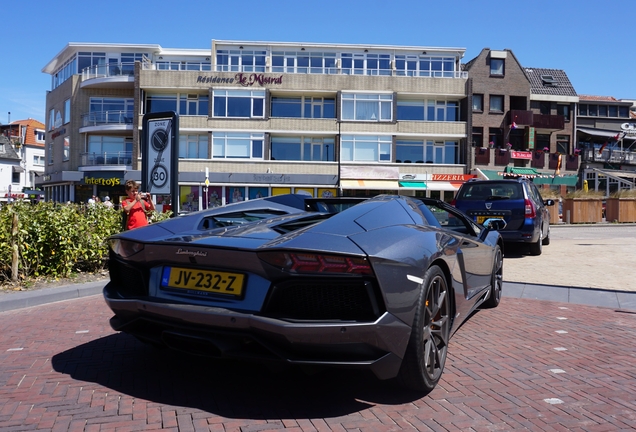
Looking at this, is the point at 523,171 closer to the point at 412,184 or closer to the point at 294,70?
the point at 412,184

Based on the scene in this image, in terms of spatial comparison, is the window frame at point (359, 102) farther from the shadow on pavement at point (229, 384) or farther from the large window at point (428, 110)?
the shadow on pavement at point (229, 384)

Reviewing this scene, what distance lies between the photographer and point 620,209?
29453 mm

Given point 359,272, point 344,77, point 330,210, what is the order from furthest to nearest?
point 344,77 < point 330,210 < point 359,272

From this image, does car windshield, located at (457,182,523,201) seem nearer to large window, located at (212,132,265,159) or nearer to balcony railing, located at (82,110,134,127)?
large window, located at (212,132,265,159)

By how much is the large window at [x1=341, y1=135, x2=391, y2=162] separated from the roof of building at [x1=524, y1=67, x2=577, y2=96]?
17.8 m

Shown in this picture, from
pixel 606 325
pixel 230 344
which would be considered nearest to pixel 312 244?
pixel 230 344

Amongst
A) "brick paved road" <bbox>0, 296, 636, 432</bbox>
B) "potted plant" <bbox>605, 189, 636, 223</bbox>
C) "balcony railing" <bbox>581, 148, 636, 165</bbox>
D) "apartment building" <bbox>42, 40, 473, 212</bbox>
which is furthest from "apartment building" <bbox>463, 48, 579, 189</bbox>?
"brick paved road" <bbox>0, 296, 636, 432</bbox>

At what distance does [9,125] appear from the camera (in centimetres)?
8081

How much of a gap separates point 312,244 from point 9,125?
90972 mm

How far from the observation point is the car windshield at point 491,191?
1100 centimetres

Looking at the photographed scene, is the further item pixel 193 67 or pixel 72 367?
pixel 193 67

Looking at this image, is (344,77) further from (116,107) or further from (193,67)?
(116,107)

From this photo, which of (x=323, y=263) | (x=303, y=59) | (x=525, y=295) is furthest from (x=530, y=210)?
(x=303, y=59)

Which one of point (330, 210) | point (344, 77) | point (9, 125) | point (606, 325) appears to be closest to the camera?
point (330, 210)
